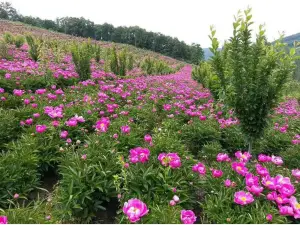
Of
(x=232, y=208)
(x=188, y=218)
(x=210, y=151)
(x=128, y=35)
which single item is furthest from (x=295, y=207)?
(x=128, y=35)

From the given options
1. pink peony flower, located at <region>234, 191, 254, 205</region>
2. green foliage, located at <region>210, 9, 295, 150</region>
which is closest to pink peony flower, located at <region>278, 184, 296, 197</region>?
pink peony flower, located at <region>234, 191, 254, 205</region>

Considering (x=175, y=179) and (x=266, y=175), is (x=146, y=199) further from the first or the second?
(x=266, y=175)

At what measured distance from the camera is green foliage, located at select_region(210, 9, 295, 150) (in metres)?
2.98

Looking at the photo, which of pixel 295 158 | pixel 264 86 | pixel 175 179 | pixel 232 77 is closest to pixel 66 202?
pixel 175 179

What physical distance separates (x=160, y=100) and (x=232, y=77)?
3.76 m

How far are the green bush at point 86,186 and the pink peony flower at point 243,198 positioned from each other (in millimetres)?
1346

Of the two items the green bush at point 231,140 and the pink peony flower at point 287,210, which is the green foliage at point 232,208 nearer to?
the pink peony flower at point 287,210

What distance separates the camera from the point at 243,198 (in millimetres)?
2178

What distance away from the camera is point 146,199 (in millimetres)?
2465

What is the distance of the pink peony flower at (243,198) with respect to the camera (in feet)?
6.97

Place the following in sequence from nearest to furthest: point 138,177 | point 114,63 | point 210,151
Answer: point 138,177
point 210,151
point 114,63

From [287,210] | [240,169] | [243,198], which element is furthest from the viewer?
[240,169]

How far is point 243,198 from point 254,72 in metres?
1.74

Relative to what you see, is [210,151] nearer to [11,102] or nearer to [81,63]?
[11,102]
